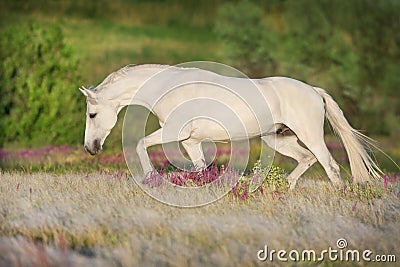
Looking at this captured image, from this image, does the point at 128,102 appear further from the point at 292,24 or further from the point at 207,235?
the point at 292,24

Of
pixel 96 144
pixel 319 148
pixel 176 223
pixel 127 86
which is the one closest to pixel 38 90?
pixel 96 144

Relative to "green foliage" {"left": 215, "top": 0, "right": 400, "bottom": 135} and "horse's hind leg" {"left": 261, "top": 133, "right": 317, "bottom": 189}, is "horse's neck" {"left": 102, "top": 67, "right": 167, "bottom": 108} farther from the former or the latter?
"green foliage" {"left": 215, "top": 0, "right": 400, "bottom": 135}

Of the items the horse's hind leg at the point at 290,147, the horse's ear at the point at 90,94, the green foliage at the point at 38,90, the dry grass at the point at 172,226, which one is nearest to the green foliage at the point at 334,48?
the green foliage at the point at 38,90

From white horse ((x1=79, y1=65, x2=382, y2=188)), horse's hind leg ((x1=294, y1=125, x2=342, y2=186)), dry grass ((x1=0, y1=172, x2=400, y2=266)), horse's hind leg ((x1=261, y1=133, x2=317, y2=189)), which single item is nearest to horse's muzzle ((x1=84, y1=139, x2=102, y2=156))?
white horse ((x1=79, y1=65, x2=382, y2=188))

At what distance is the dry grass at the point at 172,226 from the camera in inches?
201

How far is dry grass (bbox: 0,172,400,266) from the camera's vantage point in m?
5.11

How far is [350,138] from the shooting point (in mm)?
8477

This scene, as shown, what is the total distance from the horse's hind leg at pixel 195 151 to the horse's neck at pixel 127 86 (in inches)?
33.1

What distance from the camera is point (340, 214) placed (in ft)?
21.7

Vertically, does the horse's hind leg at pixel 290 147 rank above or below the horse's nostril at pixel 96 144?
below

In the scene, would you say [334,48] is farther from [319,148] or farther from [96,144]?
[96,144]

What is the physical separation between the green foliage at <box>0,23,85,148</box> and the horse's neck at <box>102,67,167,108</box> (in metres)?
8.79

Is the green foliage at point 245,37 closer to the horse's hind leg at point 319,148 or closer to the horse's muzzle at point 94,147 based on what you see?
the horse's hind leg at point 319,148

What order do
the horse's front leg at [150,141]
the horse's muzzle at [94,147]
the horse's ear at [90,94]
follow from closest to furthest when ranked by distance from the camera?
the horse's front leg at [150,141]
the horse's ear at [90,94]
the horse's muzzle at [94,147]
